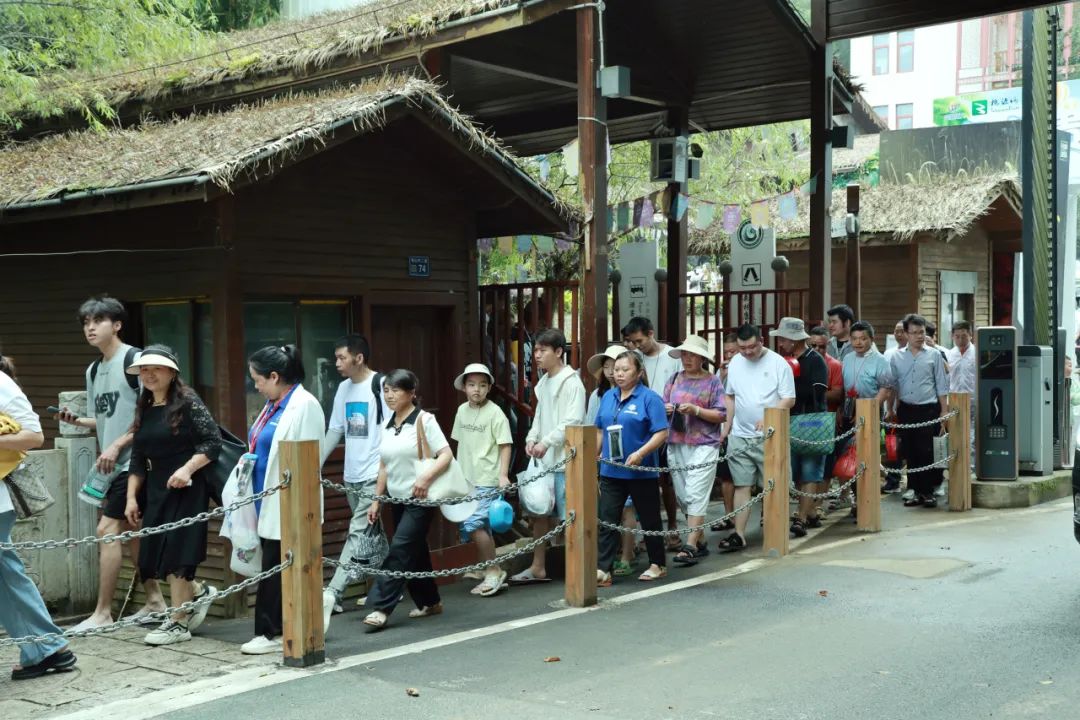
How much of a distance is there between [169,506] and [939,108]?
46767 millimetres

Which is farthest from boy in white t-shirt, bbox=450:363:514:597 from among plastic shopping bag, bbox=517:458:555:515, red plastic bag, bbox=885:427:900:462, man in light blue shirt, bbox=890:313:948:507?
red plastic bag, bbox=885:427:900:462

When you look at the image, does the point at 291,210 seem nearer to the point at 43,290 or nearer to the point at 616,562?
the point at 43,290

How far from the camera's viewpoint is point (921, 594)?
7973 mm

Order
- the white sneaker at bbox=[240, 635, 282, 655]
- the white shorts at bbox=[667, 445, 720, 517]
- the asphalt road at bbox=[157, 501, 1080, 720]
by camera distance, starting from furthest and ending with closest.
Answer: the white shorts at bbox=[667, 445, 720, 517] < the white sneaker at bbox=[240, 635, 282, 655] < the asphalt road at bbox=[157, 501, 1080, 720]

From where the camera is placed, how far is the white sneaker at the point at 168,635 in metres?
7.16

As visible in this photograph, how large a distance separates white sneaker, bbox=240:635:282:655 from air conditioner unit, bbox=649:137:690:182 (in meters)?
9.80

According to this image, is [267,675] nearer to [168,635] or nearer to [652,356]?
[168,635]

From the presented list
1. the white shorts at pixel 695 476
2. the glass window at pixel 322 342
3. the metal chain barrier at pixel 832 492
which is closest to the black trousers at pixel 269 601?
the glass window at pixel 322 342

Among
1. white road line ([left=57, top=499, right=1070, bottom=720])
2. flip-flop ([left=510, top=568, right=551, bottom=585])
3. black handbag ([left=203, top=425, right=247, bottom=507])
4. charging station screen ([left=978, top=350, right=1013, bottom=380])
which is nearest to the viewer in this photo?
white road line ([left=57, top=499, right=1070, bottom=720])

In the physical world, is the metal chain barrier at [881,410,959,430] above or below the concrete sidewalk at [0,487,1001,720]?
above

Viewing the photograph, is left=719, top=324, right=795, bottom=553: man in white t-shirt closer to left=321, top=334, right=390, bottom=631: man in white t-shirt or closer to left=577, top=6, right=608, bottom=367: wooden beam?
left=577, top=6, right=608, bottom=367: wooden beam

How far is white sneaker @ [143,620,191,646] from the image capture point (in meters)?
7.16

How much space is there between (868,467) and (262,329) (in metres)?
5.53

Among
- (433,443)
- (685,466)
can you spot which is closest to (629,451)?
(685,466)
